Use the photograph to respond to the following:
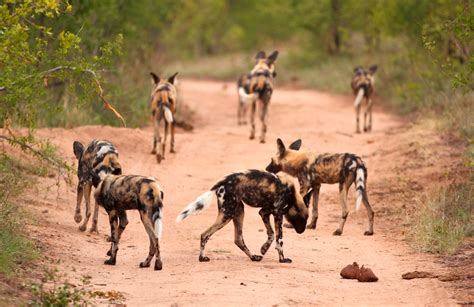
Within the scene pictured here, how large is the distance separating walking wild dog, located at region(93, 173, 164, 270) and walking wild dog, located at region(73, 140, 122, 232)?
2.63ft

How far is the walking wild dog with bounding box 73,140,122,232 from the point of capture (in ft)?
28.8

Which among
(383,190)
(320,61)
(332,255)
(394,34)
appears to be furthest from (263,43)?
(332,255)

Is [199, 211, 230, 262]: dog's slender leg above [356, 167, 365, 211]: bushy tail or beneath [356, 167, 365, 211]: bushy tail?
beneath

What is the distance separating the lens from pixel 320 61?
28.6 meters

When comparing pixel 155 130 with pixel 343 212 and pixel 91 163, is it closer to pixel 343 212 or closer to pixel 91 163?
pixel 91 163

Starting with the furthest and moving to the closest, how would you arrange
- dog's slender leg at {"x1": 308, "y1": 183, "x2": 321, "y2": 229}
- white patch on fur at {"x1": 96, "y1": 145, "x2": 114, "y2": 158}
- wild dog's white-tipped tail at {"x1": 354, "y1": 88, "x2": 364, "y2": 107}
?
1. wild dog's white-tipped tail at {"x1": 354, "y1": 88, "x2": 364, "y2": 107}
2. dog's slender leg at {"x1": 308, "y1": 183, "x2": 321, "y2": 229}
3. white patch on fur at {"x1": 96, "y1": 145, "x2": 114, "y2": 158}

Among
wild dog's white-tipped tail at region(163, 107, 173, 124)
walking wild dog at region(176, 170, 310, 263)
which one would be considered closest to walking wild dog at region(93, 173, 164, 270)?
walking wild dog at region(176, 170, 310, 263)

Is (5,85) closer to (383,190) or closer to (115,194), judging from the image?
(115,194)

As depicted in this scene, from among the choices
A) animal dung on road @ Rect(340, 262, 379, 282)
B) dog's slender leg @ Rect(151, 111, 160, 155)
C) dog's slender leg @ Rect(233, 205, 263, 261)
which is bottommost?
animal dung on road @ Rect(340, 262, 379, 282)

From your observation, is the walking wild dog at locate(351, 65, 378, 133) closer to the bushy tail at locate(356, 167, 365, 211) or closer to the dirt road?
the dirt road

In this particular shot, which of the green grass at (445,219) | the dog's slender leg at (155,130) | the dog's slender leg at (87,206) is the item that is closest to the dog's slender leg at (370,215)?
the green grass at (445,219)

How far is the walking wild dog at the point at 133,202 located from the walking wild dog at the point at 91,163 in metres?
0.80

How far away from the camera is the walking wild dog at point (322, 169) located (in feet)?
30.5

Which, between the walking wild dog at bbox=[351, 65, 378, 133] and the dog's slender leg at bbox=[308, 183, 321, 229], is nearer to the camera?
the dog's slender leg at bbox=[308, 183, 321, 229]
